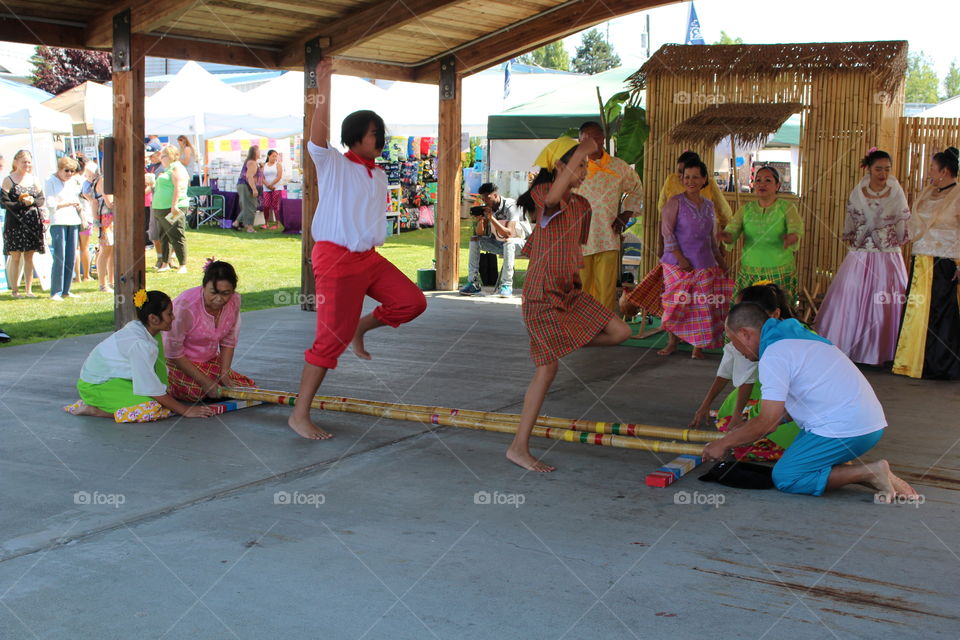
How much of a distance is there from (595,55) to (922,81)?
1089 inches

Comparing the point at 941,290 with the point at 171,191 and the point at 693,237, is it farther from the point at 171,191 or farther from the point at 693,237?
the point at 171,191

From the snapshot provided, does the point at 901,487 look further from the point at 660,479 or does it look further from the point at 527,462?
the point at 527,462

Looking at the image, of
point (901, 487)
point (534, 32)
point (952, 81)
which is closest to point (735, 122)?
point (534, 32)

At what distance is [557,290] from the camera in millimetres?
5086

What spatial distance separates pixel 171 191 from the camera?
1432cm

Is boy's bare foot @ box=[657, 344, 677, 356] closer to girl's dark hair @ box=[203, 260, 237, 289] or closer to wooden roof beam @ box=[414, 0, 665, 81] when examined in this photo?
wooden roof beam @ box=[414, 0, 665, 81]

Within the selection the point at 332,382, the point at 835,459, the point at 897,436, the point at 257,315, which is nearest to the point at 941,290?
the point at 897,436

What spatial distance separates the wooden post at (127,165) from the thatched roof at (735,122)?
16.1 feet

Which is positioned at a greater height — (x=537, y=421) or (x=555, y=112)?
(x=555, y=112)

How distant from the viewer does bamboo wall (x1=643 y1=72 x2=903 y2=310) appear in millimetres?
8898

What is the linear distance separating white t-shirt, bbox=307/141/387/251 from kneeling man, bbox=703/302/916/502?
83.1 inches

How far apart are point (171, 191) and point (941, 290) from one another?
1039 centimetres

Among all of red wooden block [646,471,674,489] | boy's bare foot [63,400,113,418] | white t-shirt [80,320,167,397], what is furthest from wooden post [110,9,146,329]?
red wooden block [646,471,674,489]

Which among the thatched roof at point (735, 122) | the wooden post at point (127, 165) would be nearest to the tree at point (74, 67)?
the wooden post at point (127, 165)
